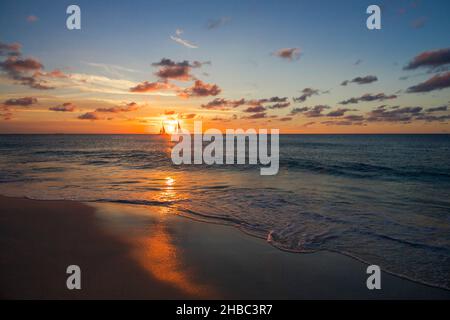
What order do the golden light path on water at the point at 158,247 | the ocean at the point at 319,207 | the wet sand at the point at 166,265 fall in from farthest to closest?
the ocean at the point at 319,207 → the golden light path on water at the point at 158,247 → the wet sand at the point at 166,265

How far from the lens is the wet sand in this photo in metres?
4.91

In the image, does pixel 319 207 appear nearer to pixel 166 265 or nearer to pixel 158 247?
pixel 158 247

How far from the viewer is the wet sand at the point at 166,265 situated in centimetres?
491

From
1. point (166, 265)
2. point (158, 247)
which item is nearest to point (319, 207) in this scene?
point (158, 247)

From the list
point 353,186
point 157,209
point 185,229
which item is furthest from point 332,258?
point 353,186

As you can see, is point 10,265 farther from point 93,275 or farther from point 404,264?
point 404,264

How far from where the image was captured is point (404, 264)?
6.11m

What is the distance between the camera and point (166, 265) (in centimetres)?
588

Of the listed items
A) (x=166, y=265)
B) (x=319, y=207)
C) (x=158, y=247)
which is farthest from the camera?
(x=319, y=207)

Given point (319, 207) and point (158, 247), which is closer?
point (158, 247)

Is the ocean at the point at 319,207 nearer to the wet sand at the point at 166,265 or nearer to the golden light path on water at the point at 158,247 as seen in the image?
the wet sand at the point at 166,265

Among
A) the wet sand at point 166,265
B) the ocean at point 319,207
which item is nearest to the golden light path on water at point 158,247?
the wet sand at point 166,265

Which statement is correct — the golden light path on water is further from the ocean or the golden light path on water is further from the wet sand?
the ocean
